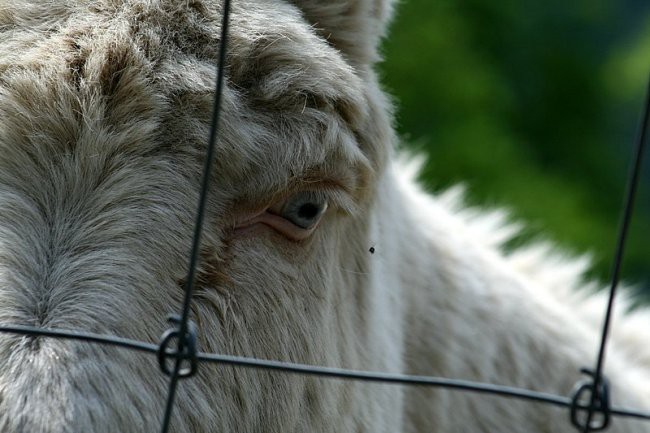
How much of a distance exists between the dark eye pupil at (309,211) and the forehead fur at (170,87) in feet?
0.35

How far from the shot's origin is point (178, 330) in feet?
6.14

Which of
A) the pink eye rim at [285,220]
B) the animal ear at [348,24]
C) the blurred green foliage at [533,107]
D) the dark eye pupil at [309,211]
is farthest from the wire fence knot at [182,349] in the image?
the blurred green foliage at [533,107]

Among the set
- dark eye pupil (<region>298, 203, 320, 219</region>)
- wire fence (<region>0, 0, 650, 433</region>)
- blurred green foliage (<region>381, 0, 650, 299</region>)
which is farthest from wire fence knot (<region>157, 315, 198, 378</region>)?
blurred green foliage (<region>381, 0, 650, 299</region>)

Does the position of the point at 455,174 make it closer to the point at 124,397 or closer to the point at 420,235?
the point at 420,235

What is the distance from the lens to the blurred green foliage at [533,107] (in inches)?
485

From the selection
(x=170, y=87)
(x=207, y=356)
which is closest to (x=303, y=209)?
(x=170, y=87)

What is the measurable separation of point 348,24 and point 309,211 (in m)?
A: 0.65

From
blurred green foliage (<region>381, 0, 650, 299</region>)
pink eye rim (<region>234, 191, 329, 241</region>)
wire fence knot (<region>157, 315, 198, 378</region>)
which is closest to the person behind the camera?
wire fence knot (<region>157, 315, 198, 378</region>)

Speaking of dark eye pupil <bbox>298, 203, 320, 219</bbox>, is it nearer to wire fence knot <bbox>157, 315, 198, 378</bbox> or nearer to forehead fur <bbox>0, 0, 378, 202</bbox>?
forehead fur <bbox>0, 0, 378, 202</bbox>

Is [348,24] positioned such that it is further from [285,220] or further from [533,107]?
[533,107]

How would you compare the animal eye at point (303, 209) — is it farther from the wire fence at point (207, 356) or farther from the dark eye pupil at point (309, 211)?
the wire fence at point (207, 356)

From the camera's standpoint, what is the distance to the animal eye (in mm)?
2377

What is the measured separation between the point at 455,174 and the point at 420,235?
8.43 m

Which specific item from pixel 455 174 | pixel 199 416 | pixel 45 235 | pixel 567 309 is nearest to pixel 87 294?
pixel 45 235
